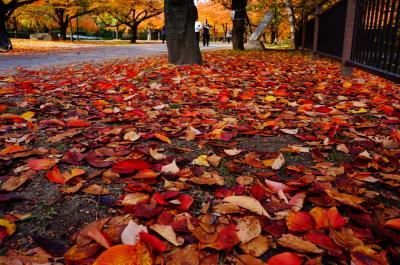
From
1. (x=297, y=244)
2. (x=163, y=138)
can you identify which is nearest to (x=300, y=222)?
(x=297, y=244)

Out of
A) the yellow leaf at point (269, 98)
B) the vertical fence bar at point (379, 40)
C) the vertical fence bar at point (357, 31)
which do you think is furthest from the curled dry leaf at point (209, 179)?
the vertical fence bar at point (357, 31)

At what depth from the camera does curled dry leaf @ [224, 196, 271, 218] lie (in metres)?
1.44

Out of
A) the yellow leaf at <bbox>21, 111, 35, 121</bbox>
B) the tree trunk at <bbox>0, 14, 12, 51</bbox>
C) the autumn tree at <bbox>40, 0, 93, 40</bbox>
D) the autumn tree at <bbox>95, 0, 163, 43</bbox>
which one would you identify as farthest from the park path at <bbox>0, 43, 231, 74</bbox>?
the autumn tree at <bbox>95, 0, 163, 43</bbox>

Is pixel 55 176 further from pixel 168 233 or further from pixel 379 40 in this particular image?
pixel 379 40

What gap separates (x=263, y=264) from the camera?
3.80 feet

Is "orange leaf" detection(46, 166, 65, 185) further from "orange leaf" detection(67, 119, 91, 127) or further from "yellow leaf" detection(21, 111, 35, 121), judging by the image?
"yellow leaf" detection(21, 111, 35, 121)

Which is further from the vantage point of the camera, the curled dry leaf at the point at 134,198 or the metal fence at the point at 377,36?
the metal fence at the point at 377,36

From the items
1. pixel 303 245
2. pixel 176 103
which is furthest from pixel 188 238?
pixel 176 103

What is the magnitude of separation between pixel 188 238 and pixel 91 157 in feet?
3.07

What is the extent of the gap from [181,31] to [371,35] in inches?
133

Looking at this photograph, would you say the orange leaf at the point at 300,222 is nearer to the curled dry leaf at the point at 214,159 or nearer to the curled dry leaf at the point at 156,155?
the curled dry leaf at the point at 214,159

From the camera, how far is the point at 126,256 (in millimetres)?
1155

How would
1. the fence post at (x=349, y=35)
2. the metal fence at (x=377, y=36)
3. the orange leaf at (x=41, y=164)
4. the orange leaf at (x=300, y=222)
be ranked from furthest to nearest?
the fence post at (x=349, y=35), the metal fence at (x=377, y=36), the orange leaf at (x=41, y=164), the orange leaf at (x=300, y=222)

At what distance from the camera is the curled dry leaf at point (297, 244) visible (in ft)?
3.96
